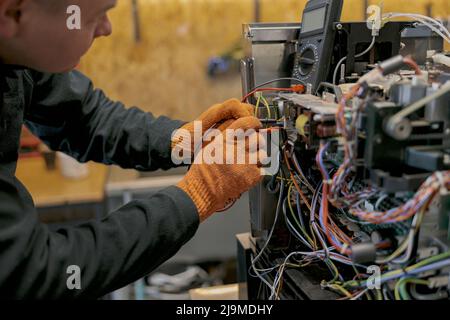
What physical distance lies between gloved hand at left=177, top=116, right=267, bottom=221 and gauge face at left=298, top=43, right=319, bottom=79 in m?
0.21

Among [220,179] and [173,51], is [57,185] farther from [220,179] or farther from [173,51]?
[220,179]

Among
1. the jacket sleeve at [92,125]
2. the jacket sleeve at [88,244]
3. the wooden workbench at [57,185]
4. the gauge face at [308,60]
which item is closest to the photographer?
the jacket sleeve at [88,244]

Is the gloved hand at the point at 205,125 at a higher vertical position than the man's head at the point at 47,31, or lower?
lower

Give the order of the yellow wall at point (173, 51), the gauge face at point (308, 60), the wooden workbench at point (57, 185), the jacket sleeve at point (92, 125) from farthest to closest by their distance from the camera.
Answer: the yellow wall at point (173, 51)
the wooden workbench at point (57, 185)
the jacket sleeve at point (92, 125)
the gauge face at point (308, 60)

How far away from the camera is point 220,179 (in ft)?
2.68

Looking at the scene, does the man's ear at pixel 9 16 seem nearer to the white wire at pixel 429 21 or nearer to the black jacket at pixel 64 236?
the black jacket at pixel 64 236

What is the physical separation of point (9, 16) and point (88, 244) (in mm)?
411

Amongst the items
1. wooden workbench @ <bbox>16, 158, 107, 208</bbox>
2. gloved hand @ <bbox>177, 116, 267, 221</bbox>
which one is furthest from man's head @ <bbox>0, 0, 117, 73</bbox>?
wooden workbench @ <bbox>16, 158, 107, 208</bbox>

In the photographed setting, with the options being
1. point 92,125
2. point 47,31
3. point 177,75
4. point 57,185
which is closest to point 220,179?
point 47,31

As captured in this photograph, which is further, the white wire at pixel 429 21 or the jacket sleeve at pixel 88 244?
the white wire at pixel 429 21

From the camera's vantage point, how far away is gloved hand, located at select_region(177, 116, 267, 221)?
80 cm

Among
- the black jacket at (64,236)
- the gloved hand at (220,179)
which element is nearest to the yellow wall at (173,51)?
the black jacket at (64,236)

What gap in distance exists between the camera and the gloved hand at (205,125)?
39.6 inches

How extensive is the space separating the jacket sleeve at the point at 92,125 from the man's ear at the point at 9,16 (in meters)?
0.42
